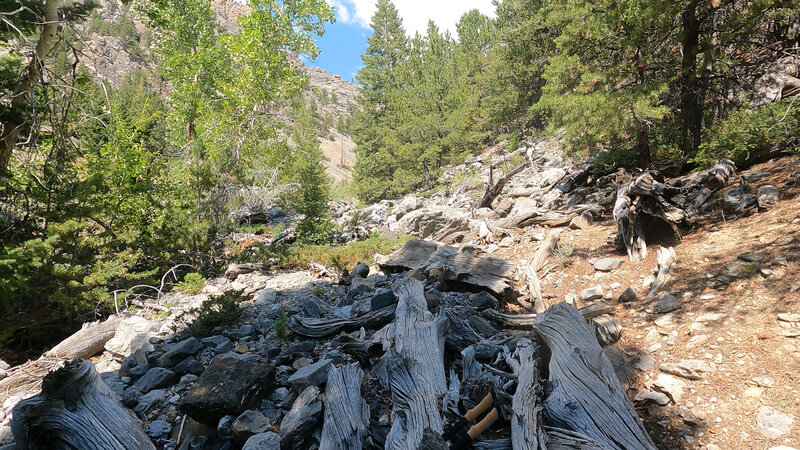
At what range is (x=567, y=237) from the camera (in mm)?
7383

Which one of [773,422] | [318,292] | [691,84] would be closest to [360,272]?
[318,292]

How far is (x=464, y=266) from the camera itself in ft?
18.7

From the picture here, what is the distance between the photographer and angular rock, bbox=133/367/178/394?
10.3ft

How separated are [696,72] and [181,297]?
1031 cm

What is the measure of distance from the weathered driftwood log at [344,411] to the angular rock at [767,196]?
6.11 meters

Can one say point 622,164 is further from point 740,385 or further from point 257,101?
point 257,101

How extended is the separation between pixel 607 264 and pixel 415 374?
14.5 ft

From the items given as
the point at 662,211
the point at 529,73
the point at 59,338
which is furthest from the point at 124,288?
the point at 529,73

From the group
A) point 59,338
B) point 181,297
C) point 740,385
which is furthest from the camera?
point 181,297

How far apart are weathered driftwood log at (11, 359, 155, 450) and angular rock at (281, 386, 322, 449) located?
84 cm

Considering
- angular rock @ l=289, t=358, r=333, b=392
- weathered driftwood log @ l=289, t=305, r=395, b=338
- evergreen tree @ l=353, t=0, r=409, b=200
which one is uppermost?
evergreen tree @ l=353, t=0, r=409, b=200

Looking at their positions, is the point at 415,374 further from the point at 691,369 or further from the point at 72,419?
the point at 691,369

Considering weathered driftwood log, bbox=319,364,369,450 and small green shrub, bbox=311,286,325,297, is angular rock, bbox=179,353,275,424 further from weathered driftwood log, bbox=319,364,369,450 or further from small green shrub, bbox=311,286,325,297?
small green shrub, bbox=311,286,325,297

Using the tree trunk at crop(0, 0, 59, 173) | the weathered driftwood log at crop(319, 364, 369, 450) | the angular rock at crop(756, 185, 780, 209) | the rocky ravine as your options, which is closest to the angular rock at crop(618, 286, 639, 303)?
the rocky ravine
